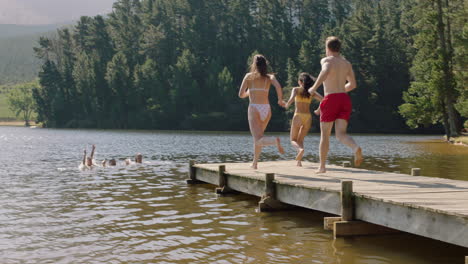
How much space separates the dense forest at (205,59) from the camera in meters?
89.4

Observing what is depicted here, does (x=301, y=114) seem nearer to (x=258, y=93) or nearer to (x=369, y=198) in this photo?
(x=258, y=93)

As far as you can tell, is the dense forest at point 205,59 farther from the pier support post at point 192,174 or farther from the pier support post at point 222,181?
the pier support post at point 222,181

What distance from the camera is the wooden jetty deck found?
767 cm

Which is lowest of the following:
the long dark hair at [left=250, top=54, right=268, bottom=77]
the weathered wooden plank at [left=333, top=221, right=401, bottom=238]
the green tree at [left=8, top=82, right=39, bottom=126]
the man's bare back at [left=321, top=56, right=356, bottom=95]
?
the weathered wooden plank at [left=333, top=221, right=401, bottom=238]

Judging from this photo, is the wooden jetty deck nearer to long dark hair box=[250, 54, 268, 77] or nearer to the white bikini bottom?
the white bikini bottom

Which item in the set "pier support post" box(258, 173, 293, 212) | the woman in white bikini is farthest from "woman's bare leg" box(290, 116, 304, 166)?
"pier support post" box(258, 173, 293, 212)

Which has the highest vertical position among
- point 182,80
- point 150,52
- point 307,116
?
point 150,52

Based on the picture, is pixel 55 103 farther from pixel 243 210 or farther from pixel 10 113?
pixel 243 210

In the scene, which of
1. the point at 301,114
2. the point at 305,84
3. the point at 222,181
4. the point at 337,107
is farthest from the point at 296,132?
the point at 337,107

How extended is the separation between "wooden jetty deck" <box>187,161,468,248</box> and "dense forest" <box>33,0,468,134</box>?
6760 centimetres

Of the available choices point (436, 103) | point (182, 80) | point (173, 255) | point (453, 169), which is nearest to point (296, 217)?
point (173, 255)

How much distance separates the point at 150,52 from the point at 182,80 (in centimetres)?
1780

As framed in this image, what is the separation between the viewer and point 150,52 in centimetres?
11669

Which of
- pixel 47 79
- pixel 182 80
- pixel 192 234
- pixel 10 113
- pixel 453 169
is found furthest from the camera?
pixel 10 113
